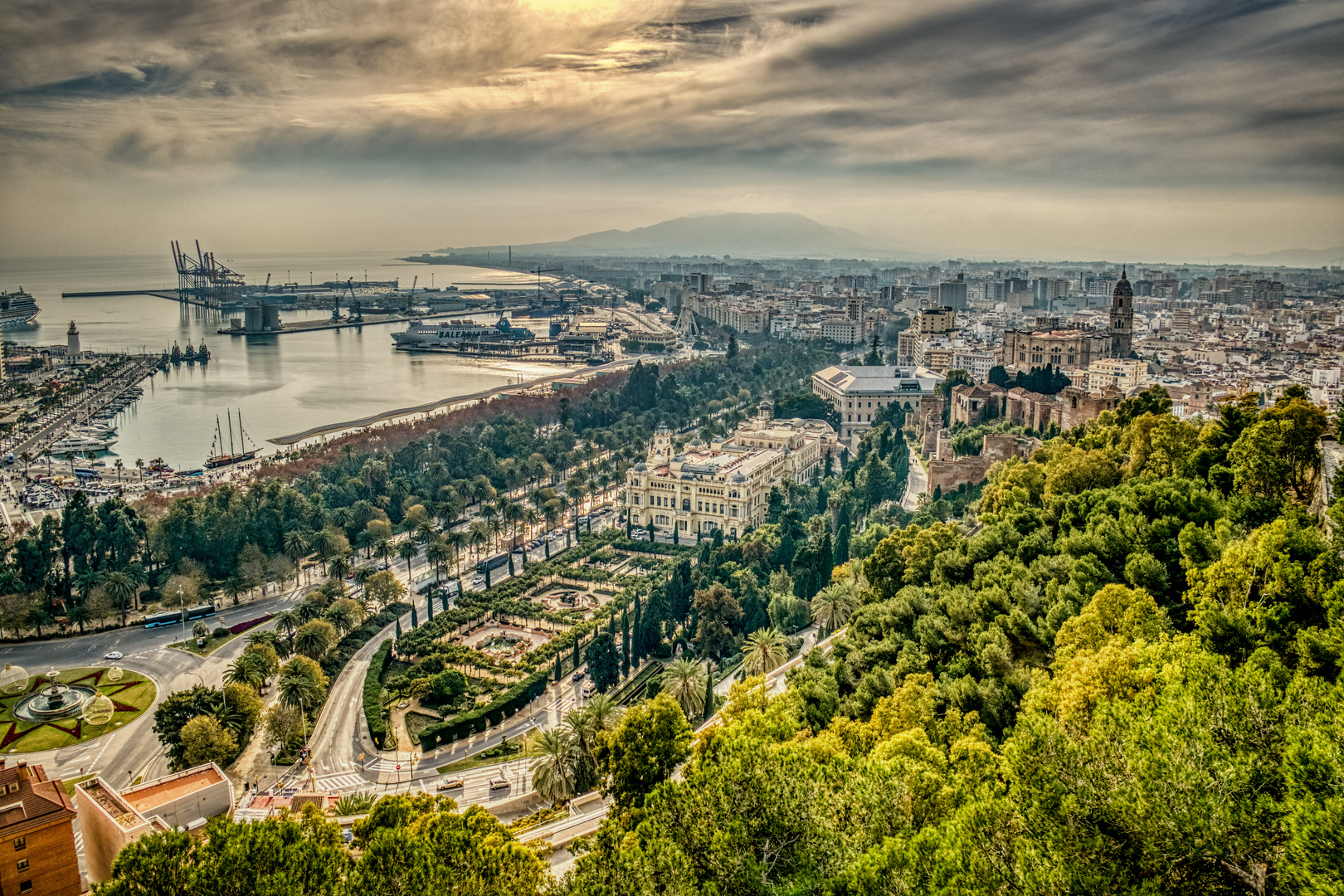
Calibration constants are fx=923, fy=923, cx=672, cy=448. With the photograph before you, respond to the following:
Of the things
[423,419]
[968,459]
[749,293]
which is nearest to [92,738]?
[968,459]

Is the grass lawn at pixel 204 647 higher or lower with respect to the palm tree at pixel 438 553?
lower

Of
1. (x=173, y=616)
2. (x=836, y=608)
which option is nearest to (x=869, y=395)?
(x=836, y=608)

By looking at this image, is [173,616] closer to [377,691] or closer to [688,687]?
[377,691]

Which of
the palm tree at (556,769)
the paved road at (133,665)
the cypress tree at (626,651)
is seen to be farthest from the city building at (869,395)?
the palm tree at (556,769)

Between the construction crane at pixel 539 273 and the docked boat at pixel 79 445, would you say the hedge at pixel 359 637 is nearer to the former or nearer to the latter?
the docked boat at pixel 79 445

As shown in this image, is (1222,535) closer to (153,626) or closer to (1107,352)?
(153,626)
